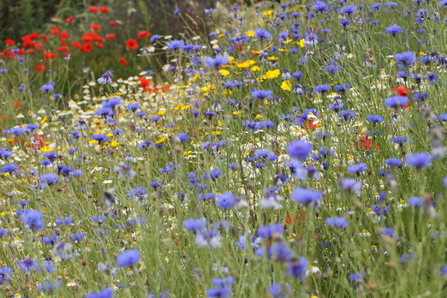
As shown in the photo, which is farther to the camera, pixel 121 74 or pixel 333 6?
pixel 121 74

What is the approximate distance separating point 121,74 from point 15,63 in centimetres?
118

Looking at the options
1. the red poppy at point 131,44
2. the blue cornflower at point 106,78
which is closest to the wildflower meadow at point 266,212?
the blue cornflower at point 106,78

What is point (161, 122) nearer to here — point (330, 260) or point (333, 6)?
point (333, 6)

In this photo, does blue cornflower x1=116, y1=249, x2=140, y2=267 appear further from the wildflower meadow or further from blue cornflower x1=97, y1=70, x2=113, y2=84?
blue cornflower x1=97, y1=70, x2=113, y2=84

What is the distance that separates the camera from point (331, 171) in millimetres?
2154

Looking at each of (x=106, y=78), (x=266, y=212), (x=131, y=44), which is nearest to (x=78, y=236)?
(x=266, y=212)

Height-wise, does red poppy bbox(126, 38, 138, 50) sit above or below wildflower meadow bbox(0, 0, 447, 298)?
below

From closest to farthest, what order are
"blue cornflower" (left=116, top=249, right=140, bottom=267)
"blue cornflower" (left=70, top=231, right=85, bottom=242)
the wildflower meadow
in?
"blue cornflower" (left=116, top=249, right=140, bottom=267) → the wildflower meadow → "blue cornflower" (left=70, top=231, right=85, bottom=242)

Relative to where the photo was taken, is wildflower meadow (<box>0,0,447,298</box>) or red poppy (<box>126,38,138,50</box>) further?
red poppy (<box>126,38,138,50</box>)

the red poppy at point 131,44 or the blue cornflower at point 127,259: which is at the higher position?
the blue cornflower at point 127,259

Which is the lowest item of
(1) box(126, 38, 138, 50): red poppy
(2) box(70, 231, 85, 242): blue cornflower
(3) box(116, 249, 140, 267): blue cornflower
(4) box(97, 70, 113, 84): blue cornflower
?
(1) box(126, 38, 138, 50): red poppy

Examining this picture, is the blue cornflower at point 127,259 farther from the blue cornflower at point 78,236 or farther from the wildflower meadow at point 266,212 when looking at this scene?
the blue cornflower at point 78,236

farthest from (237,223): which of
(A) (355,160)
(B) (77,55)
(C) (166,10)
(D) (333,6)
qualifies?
(C) (166,10)

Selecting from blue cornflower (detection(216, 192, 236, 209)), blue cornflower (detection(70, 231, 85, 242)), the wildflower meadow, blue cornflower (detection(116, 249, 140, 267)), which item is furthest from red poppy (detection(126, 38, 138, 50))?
blue cornflower (detection(116, 249, 140, 267))
